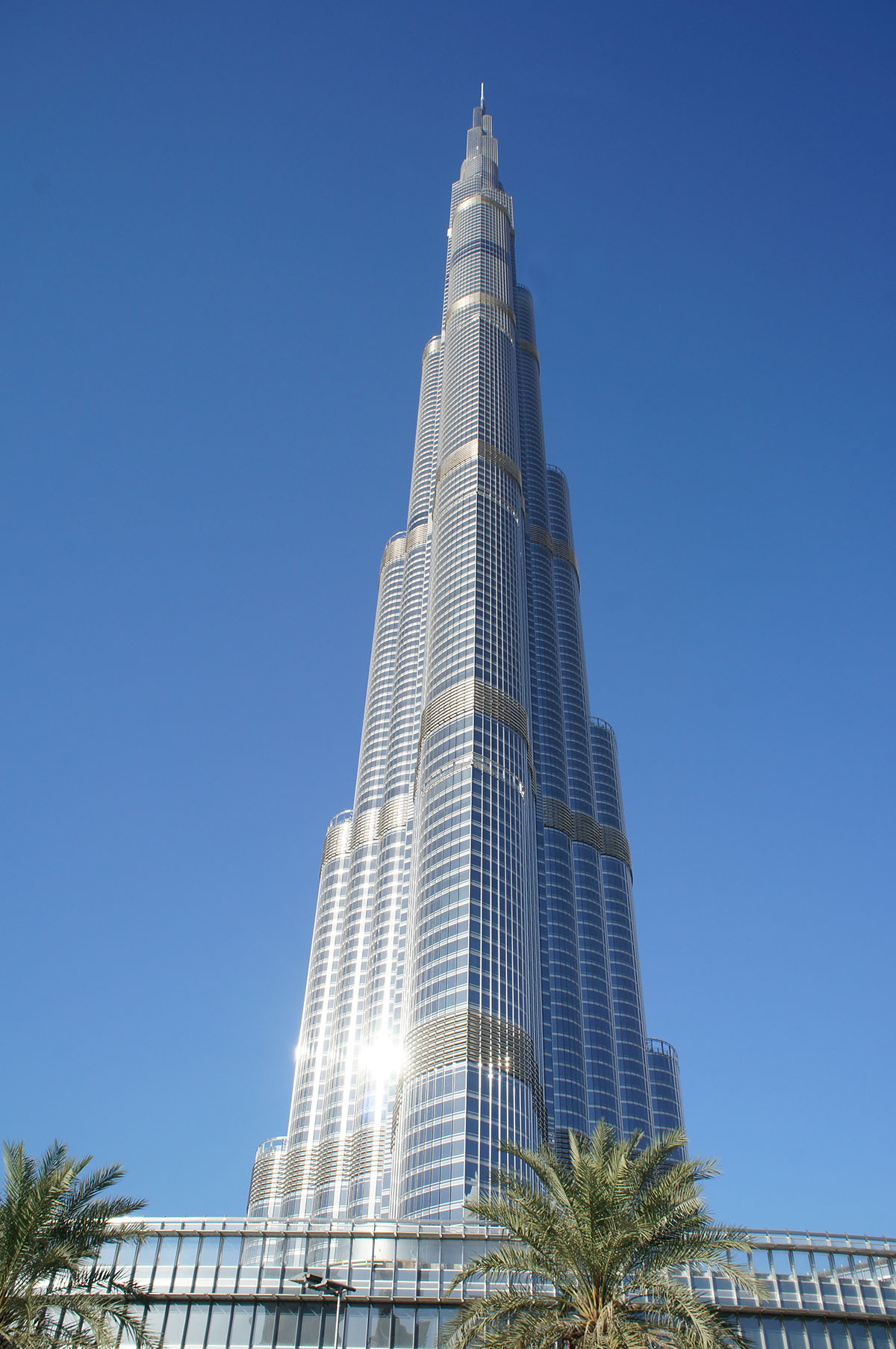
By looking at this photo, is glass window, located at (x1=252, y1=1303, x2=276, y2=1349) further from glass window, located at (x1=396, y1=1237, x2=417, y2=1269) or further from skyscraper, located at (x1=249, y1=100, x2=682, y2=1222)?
skyscraper, located at (x1=249, y1=100, x2=682, y2=1222)

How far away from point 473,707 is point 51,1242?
421ft

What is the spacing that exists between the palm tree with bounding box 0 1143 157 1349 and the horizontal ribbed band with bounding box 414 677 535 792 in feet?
415

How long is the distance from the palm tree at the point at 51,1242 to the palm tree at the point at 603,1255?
11.7m

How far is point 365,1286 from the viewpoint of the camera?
166 feet

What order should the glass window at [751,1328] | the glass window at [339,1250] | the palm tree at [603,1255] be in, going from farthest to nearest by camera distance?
the glass window at [339,1250] → the glass window at [751,1328] → the palm tree at [603,1255]

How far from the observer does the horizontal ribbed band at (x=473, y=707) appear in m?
163

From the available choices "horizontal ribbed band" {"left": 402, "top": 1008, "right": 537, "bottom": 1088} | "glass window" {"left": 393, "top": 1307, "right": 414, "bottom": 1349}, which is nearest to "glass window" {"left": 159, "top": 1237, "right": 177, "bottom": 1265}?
"glass window" {"left": 393, "top": 1307, "right": 414, "bottom": 1349}

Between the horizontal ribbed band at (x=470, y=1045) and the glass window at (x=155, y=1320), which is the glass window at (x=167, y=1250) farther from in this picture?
the horizontal ribbed band at (x=470, y=1045)

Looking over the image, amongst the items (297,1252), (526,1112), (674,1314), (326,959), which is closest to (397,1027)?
(326,959)

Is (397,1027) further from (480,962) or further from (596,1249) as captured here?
(596,1249)

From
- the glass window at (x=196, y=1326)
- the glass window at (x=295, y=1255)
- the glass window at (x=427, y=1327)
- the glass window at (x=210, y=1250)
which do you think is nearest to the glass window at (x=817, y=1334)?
the glass window at (x=427, y=1327)

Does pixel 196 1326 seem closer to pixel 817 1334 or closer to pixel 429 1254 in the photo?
pixel 429 1254

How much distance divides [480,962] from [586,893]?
64.9m

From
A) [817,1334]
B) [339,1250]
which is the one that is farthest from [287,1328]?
[817,1334]
